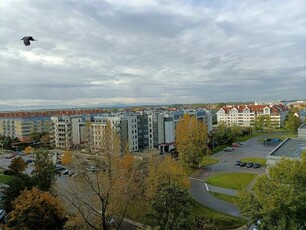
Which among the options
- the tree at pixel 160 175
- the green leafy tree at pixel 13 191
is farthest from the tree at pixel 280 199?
the green leafy tree at pixel 13 191

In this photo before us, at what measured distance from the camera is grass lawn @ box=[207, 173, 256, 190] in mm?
24297

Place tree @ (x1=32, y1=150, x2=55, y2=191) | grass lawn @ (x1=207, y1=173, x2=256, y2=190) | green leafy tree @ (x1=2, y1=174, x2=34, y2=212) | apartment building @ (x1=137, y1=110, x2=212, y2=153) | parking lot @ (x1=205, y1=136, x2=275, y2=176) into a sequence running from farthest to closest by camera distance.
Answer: apartment building @ (x1=137, y1=110, x2=212, y2=153) → parking lot @ (x1=205, y1=136, x2=275, y2=176) → grass lawn @ (x1=207, y1=173, x2=256, y2=190) → tree @ (x1=32, y1=150, x2=55, y2=191) → green leafy tree @ (x1=2, y1=174, x2=34, y2=212)

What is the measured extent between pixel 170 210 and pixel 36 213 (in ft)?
21.3

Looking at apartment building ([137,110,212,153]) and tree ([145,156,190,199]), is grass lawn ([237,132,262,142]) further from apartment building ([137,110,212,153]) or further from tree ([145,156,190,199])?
tree ([145,156,190,199])

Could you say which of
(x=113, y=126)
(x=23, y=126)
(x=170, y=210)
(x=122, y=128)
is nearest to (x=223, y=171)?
(x=122, y=128)

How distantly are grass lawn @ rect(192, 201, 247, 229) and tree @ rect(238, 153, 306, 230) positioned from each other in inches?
208

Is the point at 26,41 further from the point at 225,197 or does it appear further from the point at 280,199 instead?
the point at 225,197

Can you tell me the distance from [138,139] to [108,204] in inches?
1158

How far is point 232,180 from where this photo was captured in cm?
2597

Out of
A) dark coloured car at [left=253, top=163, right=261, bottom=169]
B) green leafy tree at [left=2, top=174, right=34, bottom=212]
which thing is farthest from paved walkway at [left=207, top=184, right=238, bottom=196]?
green leafy tree at [left=2, top=174, right=34, bottom=212]

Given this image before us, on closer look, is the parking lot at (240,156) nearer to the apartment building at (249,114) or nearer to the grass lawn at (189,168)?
the grass lawn at (189,168)

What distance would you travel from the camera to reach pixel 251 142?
165 feet

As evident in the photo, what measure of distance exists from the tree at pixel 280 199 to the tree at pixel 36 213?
8.73m

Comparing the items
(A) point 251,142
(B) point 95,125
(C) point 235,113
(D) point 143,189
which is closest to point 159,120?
(B) point 95,125
